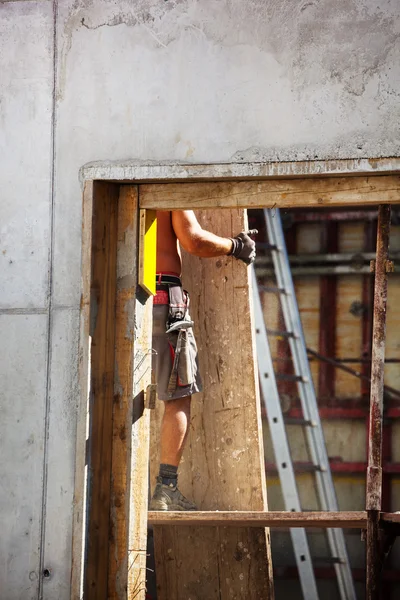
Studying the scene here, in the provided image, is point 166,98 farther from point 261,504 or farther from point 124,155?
point 261,504

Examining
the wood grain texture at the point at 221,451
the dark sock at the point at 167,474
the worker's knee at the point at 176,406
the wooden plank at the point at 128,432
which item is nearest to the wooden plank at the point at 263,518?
the dark sock at the point at 167,474

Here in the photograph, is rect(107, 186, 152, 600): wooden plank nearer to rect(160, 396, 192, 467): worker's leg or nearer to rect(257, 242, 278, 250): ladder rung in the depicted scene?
rect(160, 396, 192, 467): worker's leg

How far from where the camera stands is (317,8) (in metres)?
4.75

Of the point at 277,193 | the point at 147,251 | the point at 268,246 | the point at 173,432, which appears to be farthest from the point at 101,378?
the point at 268,246

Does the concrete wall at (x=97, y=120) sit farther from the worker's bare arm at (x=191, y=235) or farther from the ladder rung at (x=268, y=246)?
the ladder rung at (x=268, y=246)

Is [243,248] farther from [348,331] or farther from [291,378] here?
[348,331]

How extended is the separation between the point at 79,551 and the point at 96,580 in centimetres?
21

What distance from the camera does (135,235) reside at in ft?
16.8

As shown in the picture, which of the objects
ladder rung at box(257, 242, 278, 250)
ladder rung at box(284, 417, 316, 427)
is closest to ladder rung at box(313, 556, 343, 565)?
ladder rung at box(284, 417, 316, 427)

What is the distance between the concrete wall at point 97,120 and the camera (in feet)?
15.5

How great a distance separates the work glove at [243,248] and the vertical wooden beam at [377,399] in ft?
3.42

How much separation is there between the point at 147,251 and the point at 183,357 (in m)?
1.47

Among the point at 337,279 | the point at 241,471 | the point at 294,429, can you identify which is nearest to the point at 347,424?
the point at 294,429

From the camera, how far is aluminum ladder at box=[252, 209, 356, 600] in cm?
998
